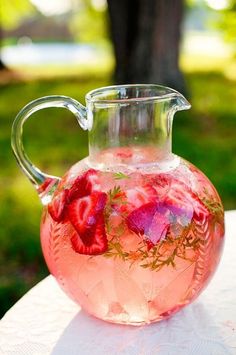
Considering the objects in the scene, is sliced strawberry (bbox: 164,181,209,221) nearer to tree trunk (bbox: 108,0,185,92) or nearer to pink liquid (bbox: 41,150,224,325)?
pink liquid (bbox: 41,150,224,325)

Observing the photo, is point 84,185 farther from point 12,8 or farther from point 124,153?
point 12,8

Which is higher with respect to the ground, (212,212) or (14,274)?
(212,212)

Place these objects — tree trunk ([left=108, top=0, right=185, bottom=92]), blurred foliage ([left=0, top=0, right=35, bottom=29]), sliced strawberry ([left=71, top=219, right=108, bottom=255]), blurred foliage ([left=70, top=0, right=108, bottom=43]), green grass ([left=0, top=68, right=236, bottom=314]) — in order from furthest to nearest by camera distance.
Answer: blurred foliage ([left=70, top=0, right=108, bottom=43])
blurred foliage ([left=0, top=0, right=35, bottom=29])
tree trunk ([left=108, top=0, right=185, bottom=92])
green grass ([left=0, top=68, right=236, bottom=314])
sliced strawberry ([left=71, top=219, right=108, bottom=255])

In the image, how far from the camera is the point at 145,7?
144 inches

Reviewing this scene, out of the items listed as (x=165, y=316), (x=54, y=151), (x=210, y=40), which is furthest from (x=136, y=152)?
(x=210, y=40)

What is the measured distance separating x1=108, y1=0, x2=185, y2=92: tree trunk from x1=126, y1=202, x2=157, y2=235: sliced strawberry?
3057 mm

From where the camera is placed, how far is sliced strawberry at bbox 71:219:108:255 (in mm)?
714

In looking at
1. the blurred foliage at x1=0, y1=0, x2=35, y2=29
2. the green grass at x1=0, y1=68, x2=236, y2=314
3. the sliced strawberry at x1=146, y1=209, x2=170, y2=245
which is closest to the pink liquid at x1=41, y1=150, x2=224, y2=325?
the sliced strawberry at x1=146, y1=209, x2=170, y2=245

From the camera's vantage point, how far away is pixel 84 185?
2.49 ft

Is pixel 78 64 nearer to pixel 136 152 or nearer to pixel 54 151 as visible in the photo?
pixel 54 151

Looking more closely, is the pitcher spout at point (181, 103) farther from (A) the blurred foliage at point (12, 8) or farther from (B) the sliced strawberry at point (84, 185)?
(A) the blurred foliage at point (12, 8)

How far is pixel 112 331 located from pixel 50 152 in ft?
8.84

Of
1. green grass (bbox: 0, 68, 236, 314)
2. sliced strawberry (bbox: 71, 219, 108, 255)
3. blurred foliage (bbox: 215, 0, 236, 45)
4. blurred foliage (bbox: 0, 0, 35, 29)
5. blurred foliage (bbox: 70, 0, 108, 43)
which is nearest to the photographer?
sliced strawberry (bbox: 71, 219, 108, 255)

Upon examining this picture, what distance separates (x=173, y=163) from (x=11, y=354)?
12.1 inches
